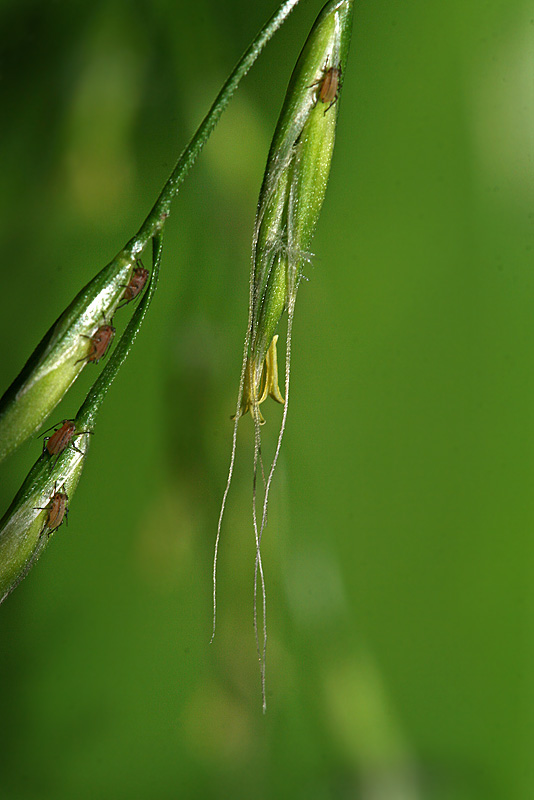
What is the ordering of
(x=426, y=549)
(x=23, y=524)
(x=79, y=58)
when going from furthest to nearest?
(x=426, y=549), (x=79, y=58), (x=23, y=524)

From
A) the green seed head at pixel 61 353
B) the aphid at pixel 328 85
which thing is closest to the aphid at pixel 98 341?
the green seed head at pixel 61 353

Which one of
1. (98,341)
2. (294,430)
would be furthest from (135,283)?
(294,430)

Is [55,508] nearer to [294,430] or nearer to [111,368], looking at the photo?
[111,368]

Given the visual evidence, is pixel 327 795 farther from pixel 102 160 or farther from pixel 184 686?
pixel 102 160

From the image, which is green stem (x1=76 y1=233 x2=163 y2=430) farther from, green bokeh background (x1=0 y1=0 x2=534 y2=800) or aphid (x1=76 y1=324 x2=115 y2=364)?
green bokeh background (x1=0 y1=0 x2=534 y2=800)

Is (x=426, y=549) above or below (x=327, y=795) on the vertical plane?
above

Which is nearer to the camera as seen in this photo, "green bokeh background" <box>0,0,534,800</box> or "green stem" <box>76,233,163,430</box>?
"green stem" <box>76,233,163,430</box>

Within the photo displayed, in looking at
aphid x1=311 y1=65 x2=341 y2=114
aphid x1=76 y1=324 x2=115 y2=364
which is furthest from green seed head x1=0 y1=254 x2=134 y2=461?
aphid x1=311 y1=65 x2=341 y2=114

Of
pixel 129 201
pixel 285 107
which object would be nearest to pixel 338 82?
pixel 285 107
